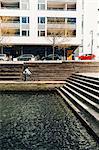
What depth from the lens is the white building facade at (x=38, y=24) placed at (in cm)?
4991

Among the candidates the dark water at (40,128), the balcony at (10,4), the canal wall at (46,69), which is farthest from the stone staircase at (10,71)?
the balcony at (10,4)

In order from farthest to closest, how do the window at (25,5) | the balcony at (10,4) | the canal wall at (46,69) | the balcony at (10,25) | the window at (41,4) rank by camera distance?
1. the balcony at (10,4)
2. the window at (41,4)
3. the window at (25,5)
4. the balcony at (10,25)
5. the canal wall at (46,69)

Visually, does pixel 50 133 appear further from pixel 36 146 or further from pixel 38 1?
pixel 38 1

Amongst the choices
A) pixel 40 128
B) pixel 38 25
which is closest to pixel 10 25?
pixel 38 25

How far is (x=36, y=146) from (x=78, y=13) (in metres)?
44.2

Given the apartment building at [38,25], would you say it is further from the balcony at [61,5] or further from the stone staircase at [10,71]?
the stone staircase at [10,71]

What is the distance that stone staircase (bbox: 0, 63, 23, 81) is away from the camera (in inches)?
1075

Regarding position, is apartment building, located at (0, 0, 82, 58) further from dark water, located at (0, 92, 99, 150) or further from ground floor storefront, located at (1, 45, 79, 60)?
dark water, located at (0, 92, 99, 150)

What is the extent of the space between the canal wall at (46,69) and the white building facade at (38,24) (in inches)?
836

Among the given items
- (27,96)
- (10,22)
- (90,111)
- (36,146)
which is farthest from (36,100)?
(10,22)

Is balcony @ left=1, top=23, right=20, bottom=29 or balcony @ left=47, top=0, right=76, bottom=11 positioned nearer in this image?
balcony @ left=1, top=23, right=20, bottom=29

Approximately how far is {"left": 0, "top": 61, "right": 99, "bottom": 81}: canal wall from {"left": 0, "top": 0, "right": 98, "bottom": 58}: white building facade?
21.2m

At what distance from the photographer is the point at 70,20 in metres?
51.3

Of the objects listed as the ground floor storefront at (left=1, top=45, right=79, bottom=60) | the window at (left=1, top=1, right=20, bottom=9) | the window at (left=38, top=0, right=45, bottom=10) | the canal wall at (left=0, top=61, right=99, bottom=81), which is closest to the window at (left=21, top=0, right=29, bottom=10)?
the window at (left=1, top=1, right=20, bottom=9)
